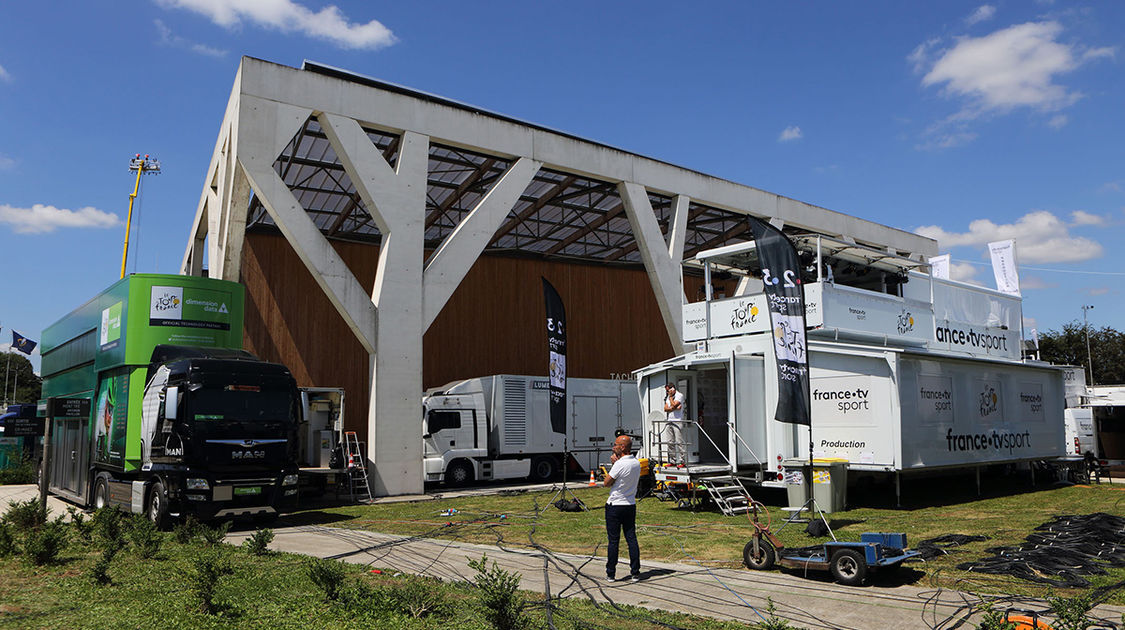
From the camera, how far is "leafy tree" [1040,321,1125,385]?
6312 centimetres

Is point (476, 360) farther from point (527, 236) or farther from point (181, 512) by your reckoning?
point (181, 512)

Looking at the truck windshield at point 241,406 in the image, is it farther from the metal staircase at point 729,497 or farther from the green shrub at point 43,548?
the metal staircase at point 729,497

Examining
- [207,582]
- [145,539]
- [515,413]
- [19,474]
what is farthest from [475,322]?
[207,582]

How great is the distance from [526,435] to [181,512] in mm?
12505

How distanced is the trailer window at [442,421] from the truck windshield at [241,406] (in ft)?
28.3

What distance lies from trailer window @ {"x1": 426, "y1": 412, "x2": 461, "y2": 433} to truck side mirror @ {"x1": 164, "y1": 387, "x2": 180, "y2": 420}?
9827 mm

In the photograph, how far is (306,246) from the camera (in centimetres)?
1842

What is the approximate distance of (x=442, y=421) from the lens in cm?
2247

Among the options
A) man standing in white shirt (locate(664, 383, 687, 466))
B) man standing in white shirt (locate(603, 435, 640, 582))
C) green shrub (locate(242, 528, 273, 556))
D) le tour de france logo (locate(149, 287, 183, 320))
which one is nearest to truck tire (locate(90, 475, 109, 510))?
le tour de france logo (locate(149, 287, 183, 320))

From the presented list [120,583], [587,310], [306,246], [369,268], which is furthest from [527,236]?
[120,583]

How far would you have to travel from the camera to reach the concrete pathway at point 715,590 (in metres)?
6.61

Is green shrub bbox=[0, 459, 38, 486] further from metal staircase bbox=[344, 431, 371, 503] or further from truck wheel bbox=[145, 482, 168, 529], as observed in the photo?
truck wheel bbox=[145, 482, 168, 529]

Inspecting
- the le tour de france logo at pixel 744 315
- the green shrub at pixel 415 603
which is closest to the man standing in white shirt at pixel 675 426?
the le tour de france logo at pixel 744 315

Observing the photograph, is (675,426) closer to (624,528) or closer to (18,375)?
(624,528)
